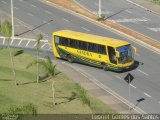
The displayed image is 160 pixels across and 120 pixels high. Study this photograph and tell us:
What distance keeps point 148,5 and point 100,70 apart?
36.7 meters

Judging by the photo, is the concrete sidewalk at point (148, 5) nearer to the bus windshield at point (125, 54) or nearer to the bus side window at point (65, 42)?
the bus side window at point (65, 42)

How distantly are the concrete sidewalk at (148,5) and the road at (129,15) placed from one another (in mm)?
958

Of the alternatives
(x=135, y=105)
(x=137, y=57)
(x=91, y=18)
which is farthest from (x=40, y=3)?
(x=135, y=105)

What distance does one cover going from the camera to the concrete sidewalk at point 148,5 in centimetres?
9057

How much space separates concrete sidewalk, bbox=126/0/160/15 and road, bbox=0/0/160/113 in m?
14.6

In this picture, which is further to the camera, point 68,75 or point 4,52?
point 4,52

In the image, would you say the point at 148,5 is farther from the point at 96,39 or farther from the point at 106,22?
the point at 96,39

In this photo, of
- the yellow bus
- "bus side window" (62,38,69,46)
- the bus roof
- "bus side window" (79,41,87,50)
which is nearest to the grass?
the yellow bus

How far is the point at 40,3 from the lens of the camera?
305 feet

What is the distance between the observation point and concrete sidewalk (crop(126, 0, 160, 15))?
90.6m

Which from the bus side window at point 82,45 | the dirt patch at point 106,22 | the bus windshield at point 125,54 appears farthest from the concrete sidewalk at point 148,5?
the bus windshield at point 125,54

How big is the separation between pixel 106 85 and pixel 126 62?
5.28 m

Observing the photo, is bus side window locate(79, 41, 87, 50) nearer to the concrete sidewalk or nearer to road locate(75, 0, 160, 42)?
road locate(75, 0, 160, 42)

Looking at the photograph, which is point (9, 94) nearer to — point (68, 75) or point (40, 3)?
point (68, 75)
